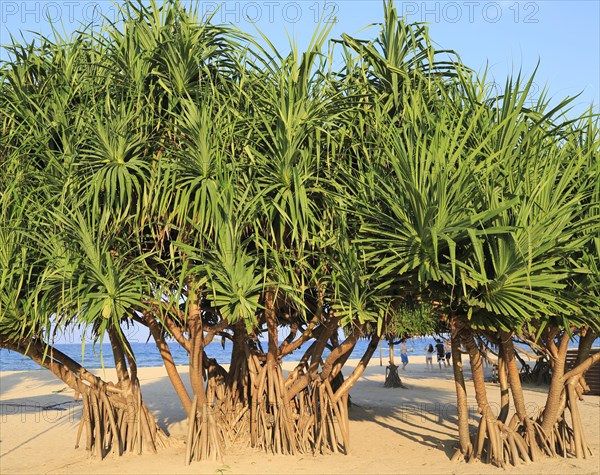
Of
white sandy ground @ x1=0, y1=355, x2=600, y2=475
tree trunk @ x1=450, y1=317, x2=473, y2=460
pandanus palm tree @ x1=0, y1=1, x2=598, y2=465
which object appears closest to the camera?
pandanus palm tree @ x1=0, y1=1, x2=598, y2=465

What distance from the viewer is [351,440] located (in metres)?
11.9

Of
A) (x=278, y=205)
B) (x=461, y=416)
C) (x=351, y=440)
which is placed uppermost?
(x=278, y=205)

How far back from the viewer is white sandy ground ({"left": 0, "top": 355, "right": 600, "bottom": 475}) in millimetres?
9453

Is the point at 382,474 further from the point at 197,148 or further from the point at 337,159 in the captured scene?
the point at 197,148

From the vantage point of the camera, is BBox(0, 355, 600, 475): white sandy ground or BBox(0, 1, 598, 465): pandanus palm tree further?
BBox(0, 355, 600, 475): white sandy ground

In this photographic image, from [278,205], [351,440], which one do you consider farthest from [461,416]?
[278,205]

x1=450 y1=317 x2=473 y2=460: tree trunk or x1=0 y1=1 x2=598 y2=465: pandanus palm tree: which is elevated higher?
x1=0 y1=1 x2=598 y2=465: pandanus palm tree

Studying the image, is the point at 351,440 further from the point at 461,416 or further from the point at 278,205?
the point at 278,205

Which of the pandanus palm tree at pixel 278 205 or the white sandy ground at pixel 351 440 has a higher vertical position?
the pandanus palm tree at pixel 278 205

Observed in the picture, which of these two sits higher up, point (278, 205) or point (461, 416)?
point (278, 205)

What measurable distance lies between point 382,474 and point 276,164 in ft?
14.7

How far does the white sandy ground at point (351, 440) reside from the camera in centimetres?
945

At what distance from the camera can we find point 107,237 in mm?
8766

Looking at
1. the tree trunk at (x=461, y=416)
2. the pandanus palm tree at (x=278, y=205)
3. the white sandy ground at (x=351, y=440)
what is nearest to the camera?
the pandanus palm tree at (x=278, y=205)
